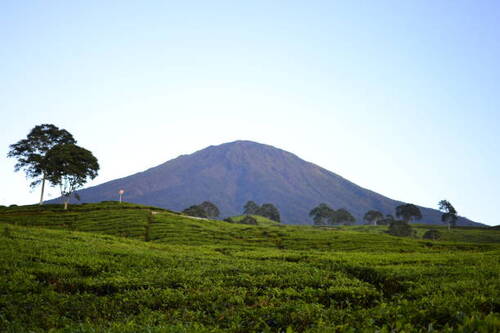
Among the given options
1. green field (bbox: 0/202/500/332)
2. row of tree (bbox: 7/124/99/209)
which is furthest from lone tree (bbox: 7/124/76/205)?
green field (bbox: 0/202/500/332)

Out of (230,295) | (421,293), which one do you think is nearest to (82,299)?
(230,295)

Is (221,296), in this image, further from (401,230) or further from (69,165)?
(401,230)

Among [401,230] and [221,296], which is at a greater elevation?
[221,296]

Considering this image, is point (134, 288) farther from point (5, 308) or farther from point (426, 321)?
point (426, 321)

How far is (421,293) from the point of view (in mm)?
13844

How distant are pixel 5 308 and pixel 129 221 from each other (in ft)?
167

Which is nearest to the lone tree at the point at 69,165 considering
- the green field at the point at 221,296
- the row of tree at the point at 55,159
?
the row of tree at the point at 55,159

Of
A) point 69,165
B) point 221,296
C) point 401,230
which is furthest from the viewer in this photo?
point 401,230

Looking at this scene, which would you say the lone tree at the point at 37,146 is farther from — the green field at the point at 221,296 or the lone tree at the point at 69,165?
the green field at the point at 221,296

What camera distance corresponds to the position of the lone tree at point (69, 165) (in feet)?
269

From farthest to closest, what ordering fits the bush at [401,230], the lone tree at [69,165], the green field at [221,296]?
the bush at [401,230], the lone tree at [69,165], the green field at [221,296]

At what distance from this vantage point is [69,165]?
81.2m

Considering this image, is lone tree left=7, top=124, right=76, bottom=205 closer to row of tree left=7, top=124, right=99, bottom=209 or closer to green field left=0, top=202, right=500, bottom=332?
row of tree left=7, top=124, right=99, bottom=209

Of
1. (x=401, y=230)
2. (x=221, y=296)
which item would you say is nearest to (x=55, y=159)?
(x=221, y=296)
